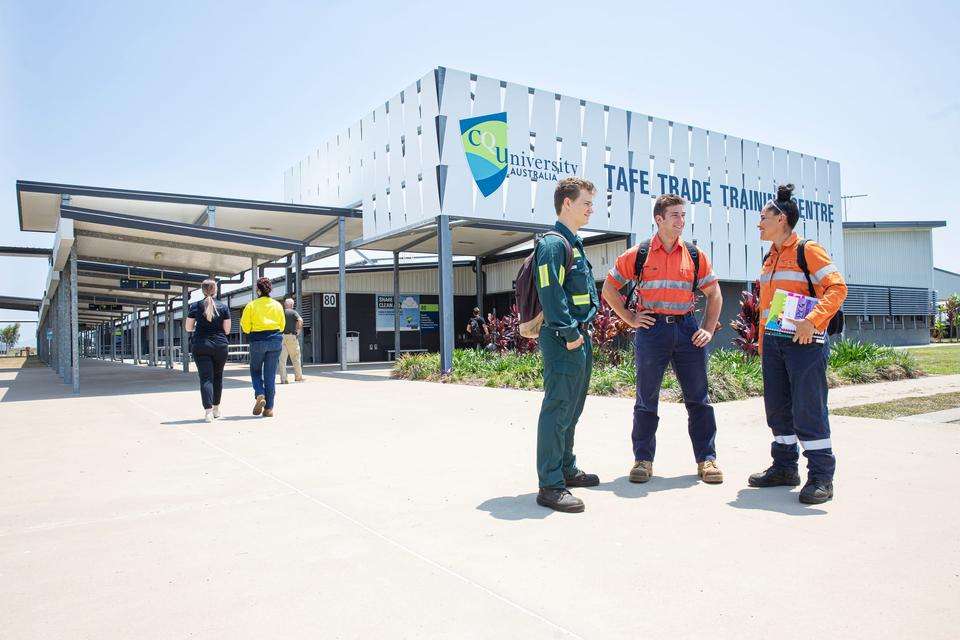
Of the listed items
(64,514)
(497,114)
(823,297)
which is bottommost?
(64,514)

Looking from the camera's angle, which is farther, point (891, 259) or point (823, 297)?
point (891, 259)

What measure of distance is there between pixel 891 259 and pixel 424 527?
132ft

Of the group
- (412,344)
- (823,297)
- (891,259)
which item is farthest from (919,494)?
(891,259)

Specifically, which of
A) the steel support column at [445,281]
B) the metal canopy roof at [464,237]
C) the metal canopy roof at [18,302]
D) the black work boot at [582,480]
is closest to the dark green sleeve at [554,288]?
the black work boot at [582,480]

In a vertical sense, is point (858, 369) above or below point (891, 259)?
below

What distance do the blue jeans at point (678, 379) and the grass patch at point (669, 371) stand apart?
4.28 meters

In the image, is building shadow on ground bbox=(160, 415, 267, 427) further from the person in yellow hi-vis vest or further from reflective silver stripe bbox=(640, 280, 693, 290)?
reflective silver stripe bbox=(640, 280, 693, 290)

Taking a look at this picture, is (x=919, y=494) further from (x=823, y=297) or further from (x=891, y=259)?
(x=891, y=259)

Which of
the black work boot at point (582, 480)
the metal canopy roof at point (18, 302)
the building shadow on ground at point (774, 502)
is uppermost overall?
the metal canopy roof at point (18, 302)

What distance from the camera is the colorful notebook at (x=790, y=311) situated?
4039 mm

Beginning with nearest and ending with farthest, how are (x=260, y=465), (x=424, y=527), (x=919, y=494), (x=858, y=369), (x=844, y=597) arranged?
(x=844, y=597), (x=424, y=527), (x=919, y=494), (x=260, y=465), (x=858, y=369)

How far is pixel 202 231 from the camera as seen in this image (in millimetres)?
14008

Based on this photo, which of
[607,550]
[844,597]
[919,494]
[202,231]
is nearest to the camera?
[844,597]

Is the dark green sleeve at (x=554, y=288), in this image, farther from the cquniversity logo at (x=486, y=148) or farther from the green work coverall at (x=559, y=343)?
the cquniversity logo at (x=486, y=148)
